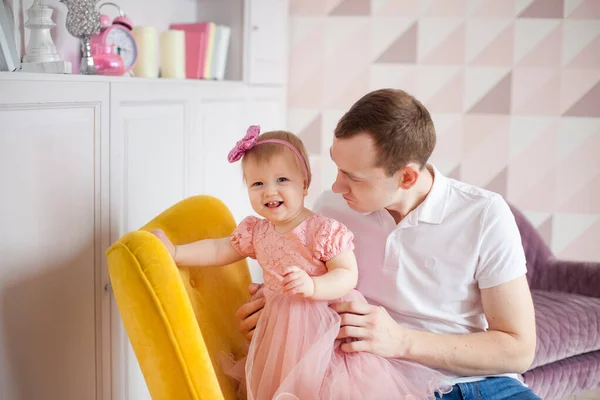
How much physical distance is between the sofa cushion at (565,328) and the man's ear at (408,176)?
3.94ft

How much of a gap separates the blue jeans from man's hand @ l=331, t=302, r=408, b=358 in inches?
7.0

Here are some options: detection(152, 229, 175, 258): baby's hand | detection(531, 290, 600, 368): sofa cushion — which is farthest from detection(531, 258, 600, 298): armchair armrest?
detection(152, 229, 175, 258): baby's hand

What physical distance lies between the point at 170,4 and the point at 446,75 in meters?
1.52

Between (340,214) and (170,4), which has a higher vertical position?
(170,4)

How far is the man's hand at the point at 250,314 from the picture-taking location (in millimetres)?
1703

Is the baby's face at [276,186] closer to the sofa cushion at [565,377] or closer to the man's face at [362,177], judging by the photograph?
the man's face at [362,177]

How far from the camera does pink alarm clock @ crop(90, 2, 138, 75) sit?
93.3 inches

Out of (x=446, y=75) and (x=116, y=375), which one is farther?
(x=446, y=75)

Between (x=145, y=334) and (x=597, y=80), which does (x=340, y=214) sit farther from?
(x=597, y=80)

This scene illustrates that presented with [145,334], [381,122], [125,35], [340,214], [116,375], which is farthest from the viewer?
[125,35]

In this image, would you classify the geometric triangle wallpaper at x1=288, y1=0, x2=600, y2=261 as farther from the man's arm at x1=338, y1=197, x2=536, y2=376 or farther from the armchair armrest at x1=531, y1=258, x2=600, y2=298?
the man's arm at x1=338, y1=197, x2=536, y2=376

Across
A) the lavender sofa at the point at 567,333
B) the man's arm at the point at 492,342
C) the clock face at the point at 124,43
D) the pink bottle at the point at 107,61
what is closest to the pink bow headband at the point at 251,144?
the man's arm at the point at 492,342

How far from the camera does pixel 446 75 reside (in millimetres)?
3834

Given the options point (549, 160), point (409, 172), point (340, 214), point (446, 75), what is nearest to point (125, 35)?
point (340, 214)
